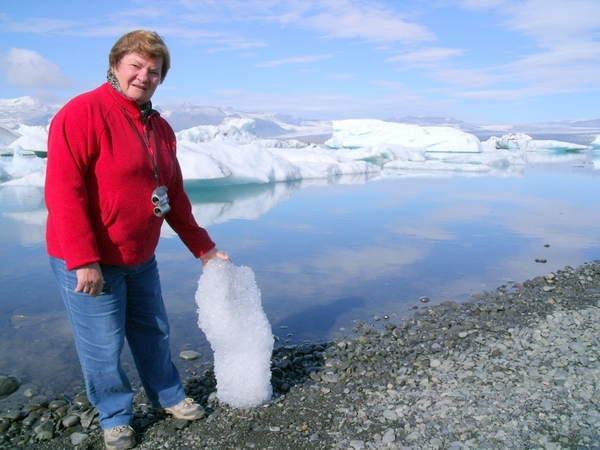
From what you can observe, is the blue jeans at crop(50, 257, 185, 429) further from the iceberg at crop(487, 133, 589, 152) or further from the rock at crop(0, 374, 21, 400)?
the iceberg at crop(487, 133, 589, 152)

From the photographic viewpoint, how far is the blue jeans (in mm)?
2244

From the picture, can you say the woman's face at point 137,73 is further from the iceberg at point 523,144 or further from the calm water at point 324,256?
the iceberg at point 523,144

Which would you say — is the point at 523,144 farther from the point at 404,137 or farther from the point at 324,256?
the point at 324,256

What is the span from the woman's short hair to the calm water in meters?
2.04

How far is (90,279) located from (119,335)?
1.17 ft

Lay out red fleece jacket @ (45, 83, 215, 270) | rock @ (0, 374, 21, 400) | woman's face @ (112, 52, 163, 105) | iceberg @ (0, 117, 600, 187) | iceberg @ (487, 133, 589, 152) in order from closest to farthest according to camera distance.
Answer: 1. red fleece jacket @ (45, 83, 215, 270)
2. woman's face @ (112, 52, 163, 105)
3. rock @ (0, 374, 21, 400)
4. iceberg @ (0, 117, 600, 187)
5. iceberg @ (487, 133, 589, 152)

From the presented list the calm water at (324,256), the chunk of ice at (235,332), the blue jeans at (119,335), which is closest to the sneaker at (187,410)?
the blue jeans at (119,335)

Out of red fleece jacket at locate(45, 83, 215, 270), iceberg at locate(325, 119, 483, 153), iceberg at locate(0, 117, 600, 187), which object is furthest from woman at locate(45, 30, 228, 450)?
iceberg at locate(325, 119, 483, 153)

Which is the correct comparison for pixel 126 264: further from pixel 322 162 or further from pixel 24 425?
pixel 322 162

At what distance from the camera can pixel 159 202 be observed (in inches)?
88.9

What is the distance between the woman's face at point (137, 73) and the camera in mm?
2125

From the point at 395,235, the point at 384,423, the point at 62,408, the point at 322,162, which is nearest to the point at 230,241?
the point at 395,235

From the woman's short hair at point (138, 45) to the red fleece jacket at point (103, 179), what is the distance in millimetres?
→ 132

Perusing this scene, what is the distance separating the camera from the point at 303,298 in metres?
4.81
